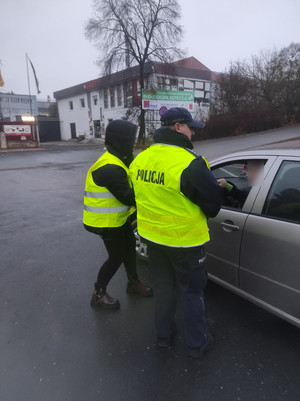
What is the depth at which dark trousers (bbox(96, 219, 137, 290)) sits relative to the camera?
2.72m

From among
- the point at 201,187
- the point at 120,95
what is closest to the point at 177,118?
the point at 201,187

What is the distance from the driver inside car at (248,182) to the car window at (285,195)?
0.59ft

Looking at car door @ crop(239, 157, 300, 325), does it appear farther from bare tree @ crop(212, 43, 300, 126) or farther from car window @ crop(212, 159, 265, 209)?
bare tree @ crop(212, 43, 300, 126)

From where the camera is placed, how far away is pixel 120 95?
30.7 metres

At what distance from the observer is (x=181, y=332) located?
254 cm

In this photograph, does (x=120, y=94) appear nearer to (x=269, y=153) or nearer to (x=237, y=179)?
(x=237, y=179)

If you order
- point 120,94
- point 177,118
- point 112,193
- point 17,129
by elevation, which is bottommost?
point 112,193

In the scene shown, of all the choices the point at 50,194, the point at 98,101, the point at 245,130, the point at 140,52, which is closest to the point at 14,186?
the point at 50,194

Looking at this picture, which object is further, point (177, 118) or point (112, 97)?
point (112, 97)

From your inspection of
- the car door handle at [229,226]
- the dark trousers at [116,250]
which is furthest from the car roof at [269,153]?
the dark trousers at [116,250]

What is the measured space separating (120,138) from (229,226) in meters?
1.24

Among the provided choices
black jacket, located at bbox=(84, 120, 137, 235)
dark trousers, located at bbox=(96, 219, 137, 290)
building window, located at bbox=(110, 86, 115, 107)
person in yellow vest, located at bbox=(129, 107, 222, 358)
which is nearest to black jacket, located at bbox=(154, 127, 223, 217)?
person in yellow vest, located at bbox=(129, 107, 222, 358)

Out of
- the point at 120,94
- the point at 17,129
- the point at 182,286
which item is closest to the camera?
the point at 182,286

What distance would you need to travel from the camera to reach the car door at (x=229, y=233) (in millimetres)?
2457
